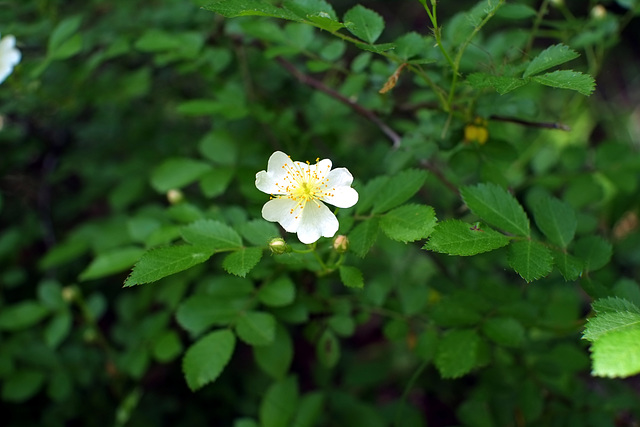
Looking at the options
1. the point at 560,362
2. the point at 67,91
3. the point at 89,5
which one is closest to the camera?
the point at 560,362

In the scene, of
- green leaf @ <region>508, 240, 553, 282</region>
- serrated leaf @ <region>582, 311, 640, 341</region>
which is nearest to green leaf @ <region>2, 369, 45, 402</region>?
green leaf @ <region>508, 240, 553, 282</region>

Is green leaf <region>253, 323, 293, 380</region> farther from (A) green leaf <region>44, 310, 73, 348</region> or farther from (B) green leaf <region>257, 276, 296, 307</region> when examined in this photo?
(A) green leaf <region>44, 310, 73, 348</region>

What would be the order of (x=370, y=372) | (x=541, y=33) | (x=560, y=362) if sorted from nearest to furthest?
(x=560, y=362) < (x=541, y=33) < (x=370, y=372)

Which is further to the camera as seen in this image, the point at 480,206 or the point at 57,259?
the point at 57,259

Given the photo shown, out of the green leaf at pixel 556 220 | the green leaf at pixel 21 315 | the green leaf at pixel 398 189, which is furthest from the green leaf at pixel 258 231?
the green leaf at pixel 21 315

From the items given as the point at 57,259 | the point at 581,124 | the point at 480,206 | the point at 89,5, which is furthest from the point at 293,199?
the point at 581,124

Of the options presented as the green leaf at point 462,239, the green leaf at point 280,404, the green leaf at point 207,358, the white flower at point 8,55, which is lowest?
the green leaf at point 280,404

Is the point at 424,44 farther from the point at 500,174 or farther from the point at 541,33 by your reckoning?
the point at 541,33

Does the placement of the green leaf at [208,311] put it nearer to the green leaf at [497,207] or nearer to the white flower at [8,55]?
the green leaf at [497,207]
